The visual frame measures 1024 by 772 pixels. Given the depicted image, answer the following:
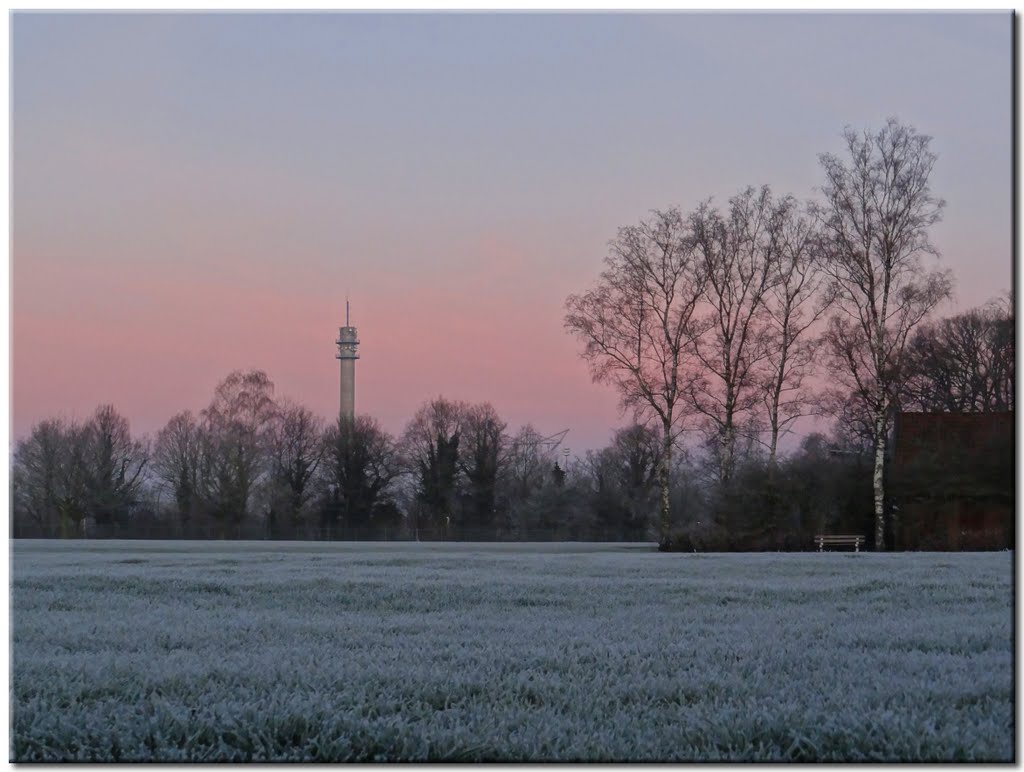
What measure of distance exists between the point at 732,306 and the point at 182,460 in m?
31.6

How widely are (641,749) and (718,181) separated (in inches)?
852

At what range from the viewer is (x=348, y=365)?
64.2 metres

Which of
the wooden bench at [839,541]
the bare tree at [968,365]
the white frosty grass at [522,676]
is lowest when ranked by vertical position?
the wooden bench at [839,541]

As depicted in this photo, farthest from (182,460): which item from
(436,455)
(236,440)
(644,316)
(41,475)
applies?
(644,316)

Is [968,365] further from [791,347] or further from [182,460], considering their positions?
[182,460]

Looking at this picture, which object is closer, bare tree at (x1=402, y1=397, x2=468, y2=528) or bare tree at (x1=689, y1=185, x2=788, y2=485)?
bare tree at (x1=689, y1=185, x2=788, y2=485)

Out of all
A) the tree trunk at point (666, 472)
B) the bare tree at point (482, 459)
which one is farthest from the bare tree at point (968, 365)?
the bare tree at point (482, 459)

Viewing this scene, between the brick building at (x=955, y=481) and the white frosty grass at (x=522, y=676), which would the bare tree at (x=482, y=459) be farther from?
the white frosty grass at (x=522, y=676)

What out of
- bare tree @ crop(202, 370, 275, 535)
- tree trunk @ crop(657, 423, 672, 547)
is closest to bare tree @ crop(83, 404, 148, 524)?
bare tree @ crop(202, 370, 275, 535)

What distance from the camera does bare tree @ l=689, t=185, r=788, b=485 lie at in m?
25.0

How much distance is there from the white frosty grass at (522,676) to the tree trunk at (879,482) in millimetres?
16382

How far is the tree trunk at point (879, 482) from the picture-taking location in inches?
882

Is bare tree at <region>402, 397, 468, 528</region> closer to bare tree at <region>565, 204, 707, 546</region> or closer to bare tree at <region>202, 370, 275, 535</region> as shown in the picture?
bare tree at <region>202, 370, 275, 535</region>

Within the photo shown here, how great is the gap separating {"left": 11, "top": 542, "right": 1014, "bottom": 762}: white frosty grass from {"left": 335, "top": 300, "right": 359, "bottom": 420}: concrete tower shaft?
144 feet
